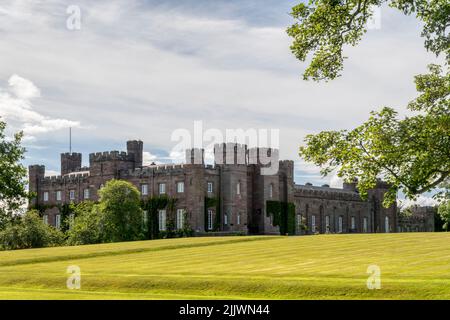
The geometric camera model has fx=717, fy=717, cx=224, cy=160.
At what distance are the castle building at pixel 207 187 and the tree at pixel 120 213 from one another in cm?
712

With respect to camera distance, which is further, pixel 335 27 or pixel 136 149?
pixel 136 149

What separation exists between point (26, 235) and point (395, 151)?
50.5 metres

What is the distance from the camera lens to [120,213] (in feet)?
235

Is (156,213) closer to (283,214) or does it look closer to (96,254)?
(283,214)

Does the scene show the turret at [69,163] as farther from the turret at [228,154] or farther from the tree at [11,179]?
the tree at [11,179]

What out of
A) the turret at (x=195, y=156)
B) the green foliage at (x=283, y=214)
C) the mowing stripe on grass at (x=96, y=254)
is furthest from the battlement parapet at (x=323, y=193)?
the mowing stripe on grass at (x=96, y=254)

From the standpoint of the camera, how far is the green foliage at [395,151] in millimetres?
17875

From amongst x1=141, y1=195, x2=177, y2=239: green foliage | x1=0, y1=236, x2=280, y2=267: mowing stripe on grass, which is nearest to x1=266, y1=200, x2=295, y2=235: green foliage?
x1=141, y1=195, x2=177, y2=239: green foliage

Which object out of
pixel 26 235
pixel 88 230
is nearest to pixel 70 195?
pixel 88 230

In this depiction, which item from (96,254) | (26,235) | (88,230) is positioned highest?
(88,230)

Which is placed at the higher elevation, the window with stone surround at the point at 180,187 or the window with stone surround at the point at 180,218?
the window with stone surround at the point at 180,187
